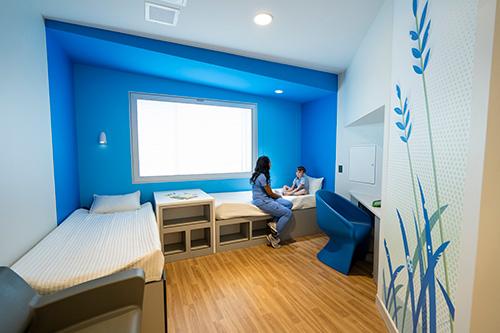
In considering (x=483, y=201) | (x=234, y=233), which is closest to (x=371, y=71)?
(x=483, y=201)

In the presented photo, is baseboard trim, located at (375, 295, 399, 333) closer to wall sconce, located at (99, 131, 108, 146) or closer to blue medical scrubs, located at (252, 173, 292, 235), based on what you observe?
blue medical scrubs, located at (252, 173, 292, 235)

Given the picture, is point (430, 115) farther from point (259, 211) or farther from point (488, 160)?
point (259, 211)

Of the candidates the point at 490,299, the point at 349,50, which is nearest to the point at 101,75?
the point at 349,50

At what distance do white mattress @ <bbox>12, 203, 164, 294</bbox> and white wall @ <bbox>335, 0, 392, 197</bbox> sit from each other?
7.74ft

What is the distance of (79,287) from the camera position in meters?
1.16

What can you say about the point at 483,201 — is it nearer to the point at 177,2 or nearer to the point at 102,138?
the point at 177,2

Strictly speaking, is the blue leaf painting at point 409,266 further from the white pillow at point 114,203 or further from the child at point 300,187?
the white pillow at point 114,203

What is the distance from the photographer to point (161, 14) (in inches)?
75.9

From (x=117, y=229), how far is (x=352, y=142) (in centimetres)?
323

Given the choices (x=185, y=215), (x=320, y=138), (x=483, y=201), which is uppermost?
(x=320, y=138)

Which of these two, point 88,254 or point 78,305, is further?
point 88,254

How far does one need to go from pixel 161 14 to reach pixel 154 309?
246cm

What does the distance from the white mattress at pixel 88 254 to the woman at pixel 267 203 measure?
1.44m

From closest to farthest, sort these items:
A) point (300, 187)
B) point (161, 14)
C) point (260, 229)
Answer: point (161, 14)
point (260, 229)
point (300, 187)
